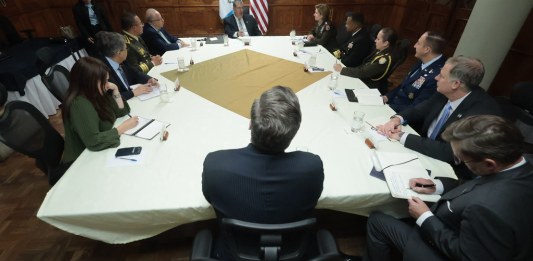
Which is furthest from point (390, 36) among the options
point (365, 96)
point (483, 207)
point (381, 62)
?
point (483, 207)

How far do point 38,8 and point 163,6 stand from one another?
8.67 ft

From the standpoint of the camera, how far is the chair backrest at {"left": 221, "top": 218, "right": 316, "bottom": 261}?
0.90 meters

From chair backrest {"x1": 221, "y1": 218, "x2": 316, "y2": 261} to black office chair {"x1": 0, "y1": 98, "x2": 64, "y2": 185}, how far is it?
1491 mm

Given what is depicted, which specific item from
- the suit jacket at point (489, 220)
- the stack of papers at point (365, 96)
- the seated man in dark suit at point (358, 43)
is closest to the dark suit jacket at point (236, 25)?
the seated man in dark suit at point (358, 43)

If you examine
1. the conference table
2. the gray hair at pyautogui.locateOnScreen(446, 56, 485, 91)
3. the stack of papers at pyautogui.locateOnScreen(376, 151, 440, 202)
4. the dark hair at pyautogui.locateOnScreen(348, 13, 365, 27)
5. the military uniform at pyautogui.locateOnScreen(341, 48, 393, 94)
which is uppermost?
the dark hair at pyautogui.locateOnScreen(348, 13, 365, 27)

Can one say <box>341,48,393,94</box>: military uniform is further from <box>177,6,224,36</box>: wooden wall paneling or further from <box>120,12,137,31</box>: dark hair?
<box>177,6,224,36</box>: wooden wall paneling

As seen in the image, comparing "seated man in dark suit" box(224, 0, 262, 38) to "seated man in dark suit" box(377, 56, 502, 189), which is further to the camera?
"seated man in dark suit" box(224, 0, 262, 38)

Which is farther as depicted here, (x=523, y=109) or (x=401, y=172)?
(x=523, y=109)

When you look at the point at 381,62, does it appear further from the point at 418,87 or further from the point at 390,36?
the point at 418,87

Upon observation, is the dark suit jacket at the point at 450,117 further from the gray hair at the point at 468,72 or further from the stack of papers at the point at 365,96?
the stack of papers at the point at 365,96

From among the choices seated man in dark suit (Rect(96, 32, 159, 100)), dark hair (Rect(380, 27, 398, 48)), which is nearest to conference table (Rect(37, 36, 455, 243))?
seated man in dark suit (Rect(96, 32, 159, 100))

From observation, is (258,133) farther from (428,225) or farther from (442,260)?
(442,260)

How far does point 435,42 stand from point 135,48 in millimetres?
3208

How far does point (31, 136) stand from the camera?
167 cm
